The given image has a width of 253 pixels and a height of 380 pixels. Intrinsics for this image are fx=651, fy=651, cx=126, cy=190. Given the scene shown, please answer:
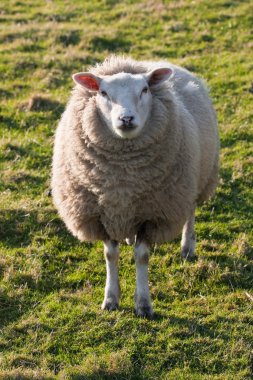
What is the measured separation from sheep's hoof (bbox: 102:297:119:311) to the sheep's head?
1363mm

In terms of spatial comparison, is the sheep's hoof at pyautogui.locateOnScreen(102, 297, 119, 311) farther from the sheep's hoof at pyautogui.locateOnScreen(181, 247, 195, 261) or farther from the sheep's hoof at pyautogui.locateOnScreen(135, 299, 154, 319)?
the sheep's hoof at pyautogui.locateOnScreen(181, 247, 195, 261)

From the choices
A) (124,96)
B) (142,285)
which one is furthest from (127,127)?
(142,285)

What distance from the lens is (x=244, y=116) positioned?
340 inches

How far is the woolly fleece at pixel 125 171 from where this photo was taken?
493 cm

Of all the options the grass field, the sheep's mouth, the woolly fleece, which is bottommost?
the grass field

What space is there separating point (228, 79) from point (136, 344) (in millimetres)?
5909

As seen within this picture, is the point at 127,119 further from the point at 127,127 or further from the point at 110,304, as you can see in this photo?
the point at 110,304

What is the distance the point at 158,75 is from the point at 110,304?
1.87m

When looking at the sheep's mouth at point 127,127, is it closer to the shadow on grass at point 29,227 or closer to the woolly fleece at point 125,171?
the woolly fleece at point 125,171

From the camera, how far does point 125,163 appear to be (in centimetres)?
491

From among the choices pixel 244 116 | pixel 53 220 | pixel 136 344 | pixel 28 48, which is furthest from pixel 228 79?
pixel 136 344

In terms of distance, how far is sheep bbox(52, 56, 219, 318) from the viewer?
491 centimetres

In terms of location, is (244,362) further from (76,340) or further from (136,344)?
(76,340)

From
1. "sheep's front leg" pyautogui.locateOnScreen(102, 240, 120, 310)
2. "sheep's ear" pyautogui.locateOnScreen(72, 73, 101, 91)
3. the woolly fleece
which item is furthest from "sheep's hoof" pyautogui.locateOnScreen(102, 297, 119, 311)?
"sheep's ear" pyautogui.locateOnScreen(72, 73, 101, 91)
